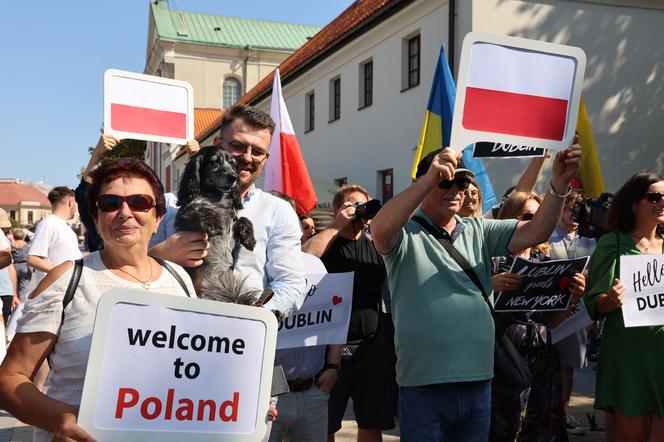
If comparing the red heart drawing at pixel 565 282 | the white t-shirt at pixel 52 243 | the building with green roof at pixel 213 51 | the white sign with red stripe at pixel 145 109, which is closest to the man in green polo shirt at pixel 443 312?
the red heart drawing at pixel 565 282

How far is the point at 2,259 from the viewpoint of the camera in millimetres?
6113

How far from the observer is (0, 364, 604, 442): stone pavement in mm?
→ 5473

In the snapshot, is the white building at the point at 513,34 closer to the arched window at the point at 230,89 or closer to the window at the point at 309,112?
the window at the point at 309,112

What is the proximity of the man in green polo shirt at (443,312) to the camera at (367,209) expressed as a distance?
68 centimetres

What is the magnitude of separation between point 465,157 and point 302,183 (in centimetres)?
191

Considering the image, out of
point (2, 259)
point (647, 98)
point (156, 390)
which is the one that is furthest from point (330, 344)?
point (647, 98)

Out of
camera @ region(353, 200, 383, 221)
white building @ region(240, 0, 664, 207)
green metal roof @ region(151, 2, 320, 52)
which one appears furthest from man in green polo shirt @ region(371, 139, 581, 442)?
green metal roof @ region(151, 2, 320, 52)

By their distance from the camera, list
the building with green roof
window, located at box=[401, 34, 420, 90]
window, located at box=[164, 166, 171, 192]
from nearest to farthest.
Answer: window, located at box=[401, 34, 420, 90]
window, located at box=[164, 166, 171, 192]
the building with green roof

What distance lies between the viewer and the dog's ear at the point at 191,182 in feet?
8.42

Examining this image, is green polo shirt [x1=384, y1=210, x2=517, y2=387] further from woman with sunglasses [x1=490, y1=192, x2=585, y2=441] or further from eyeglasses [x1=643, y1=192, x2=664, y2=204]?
eyeglasses [x1=643, y1=192, x2=664, y2=204]

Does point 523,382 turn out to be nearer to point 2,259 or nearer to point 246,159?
point 246,159

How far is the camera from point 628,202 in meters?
4.19

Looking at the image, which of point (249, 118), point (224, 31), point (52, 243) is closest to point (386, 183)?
point (52, 243)

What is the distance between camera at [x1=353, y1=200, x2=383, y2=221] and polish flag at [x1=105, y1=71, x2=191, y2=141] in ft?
3.71
